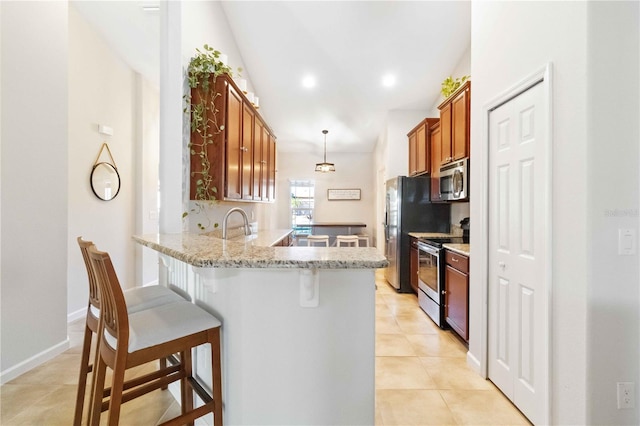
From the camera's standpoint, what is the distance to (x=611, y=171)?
1.26 metres

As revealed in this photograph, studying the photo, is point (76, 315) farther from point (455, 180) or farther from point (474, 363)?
point (455, 180)

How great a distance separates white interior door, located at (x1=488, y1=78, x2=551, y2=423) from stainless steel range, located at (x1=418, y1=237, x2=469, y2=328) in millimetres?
913

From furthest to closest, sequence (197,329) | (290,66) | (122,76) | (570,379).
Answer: (290,66) < (122,76) < (570,379) < (197,329)

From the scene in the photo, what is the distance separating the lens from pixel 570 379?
1365 millimetres

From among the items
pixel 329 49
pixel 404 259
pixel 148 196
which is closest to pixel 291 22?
pixel 329 49

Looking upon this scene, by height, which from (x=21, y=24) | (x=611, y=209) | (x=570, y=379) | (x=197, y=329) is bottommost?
(x=570, y=379)

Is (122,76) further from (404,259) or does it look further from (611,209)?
(611,209)

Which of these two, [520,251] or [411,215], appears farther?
[411,215]

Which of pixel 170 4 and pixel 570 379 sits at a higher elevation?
pixel 170 4

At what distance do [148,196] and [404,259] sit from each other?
12.4 feet

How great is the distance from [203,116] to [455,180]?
2.57 metres

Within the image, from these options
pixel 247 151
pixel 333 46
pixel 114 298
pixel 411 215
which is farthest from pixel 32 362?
pixel 333 46

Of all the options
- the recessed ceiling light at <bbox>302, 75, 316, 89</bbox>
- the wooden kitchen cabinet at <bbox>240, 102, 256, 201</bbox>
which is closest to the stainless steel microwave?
the wooden kitchen cabinet at <bbox>240, 102, 256, 201</bbox>

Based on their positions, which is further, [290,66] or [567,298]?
[290,66]
